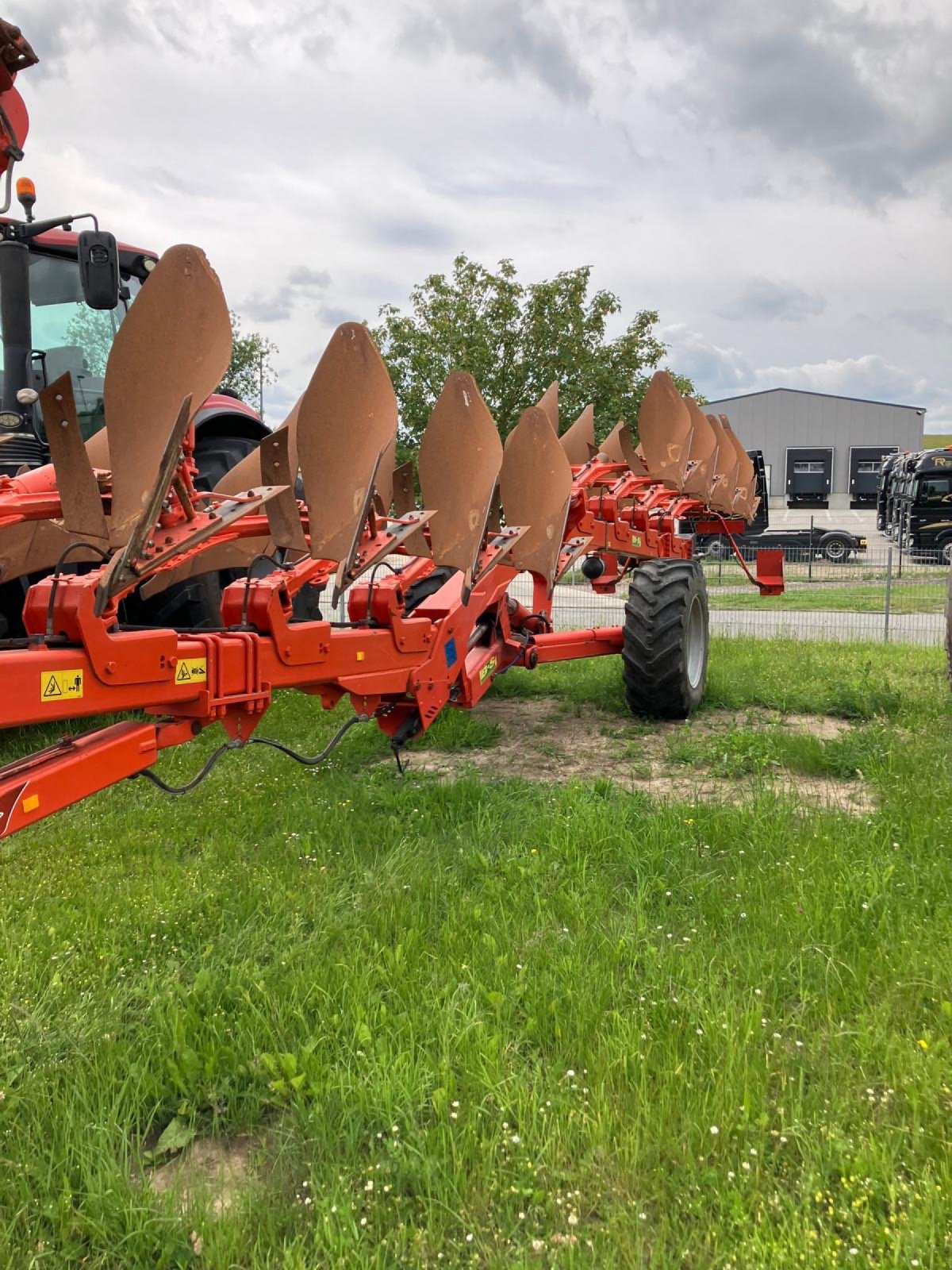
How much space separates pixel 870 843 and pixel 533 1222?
2.31m

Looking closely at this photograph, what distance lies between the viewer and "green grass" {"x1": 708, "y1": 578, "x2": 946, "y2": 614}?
51.0 feet

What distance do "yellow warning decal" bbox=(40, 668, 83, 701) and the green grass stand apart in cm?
1365

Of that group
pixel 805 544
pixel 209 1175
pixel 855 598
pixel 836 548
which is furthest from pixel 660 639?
A: pixel 805 544

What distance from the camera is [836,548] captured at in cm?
2459

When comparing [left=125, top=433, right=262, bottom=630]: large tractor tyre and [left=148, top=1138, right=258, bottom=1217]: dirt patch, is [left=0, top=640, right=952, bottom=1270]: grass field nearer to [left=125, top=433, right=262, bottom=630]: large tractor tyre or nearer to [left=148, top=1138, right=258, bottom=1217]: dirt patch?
[left=148, top=1138, right=258, bottom=1217]: dirt patch

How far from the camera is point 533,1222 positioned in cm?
186

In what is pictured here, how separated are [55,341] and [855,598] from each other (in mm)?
14844

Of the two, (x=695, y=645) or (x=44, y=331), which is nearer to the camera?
(x=44, y=331)

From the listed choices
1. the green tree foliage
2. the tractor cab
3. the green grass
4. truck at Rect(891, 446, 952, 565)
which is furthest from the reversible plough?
truck at Rect(891, 446, 952, 565)

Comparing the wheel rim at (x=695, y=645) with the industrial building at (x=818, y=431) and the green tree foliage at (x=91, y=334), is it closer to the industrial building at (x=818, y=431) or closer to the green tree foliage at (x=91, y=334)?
the green tree foliage at (x=91, y=334)

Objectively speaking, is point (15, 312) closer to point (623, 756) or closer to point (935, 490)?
point (623, 756)

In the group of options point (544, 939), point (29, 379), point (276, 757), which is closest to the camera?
point (544, 939)

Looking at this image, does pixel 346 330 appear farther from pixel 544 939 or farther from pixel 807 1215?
pixel 807 1215

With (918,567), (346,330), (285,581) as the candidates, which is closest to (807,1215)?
(285,581)
